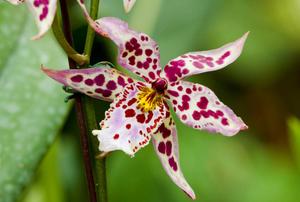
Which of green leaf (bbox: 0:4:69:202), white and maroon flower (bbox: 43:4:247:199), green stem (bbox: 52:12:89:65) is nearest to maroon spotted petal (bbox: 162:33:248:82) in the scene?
white and maroon flower (bbox: 43:4:247:199)

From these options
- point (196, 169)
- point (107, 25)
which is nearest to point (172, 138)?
point (107, 25)

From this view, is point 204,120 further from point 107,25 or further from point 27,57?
point 27,57

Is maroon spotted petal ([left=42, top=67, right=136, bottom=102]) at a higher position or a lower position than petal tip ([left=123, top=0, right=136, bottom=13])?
lower

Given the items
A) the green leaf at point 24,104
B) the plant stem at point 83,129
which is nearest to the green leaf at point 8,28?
the green leaf at point 24,104

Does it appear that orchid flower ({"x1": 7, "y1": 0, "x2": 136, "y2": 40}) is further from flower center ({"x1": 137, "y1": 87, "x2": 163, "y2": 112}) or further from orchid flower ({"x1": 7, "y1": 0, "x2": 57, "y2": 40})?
flower center ({"x1": 137, "y1": 87, "x2": 163, "y2": 112})

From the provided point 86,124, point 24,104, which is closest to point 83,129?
point 86,124

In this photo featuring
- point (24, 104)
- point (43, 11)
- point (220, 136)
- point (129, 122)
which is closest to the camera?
point (43, 11)

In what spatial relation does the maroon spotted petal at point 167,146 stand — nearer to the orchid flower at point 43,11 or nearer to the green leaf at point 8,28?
the orchid flower at point 43,11

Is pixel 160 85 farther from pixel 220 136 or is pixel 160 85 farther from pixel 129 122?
pixel 220 136
